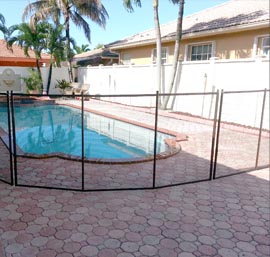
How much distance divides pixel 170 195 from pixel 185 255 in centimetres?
146

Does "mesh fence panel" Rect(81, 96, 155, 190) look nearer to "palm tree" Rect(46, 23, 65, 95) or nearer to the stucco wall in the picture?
"palm tree" Rect(46, 23, 65, 95)

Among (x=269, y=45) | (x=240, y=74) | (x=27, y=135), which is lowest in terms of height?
(x=27, y=135)

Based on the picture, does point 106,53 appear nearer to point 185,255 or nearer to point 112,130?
point 112,130

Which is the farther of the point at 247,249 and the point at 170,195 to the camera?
the point at 170,195

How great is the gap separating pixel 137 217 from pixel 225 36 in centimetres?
1085

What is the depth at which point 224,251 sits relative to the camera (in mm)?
2932

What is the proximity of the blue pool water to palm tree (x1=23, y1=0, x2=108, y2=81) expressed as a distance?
26.9 ft

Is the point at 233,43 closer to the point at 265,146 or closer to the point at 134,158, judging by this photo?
the point at 265,146

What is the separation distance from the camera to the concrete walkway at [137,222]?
2.91 meters

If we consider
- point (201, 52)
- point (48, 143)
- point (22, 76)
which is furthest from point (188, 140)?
point (22, 76)

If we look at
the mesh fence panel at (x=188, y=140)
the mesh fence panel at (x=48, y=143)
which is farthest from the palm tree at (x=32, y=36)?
the mesh fence panel at (x=188, y=140)

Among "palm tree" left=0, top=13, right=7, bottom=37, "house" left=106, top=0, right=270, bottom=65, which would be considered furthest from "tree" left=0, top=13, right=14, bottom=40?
"house" left=106, top=0, right=270, bottom=65

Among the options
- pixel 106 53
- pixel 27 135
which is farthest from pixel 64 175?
pixel 106 53

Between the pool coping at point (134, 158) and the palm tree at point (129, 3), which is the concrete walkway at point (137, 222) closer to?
the pool coping at point (134, 158)
